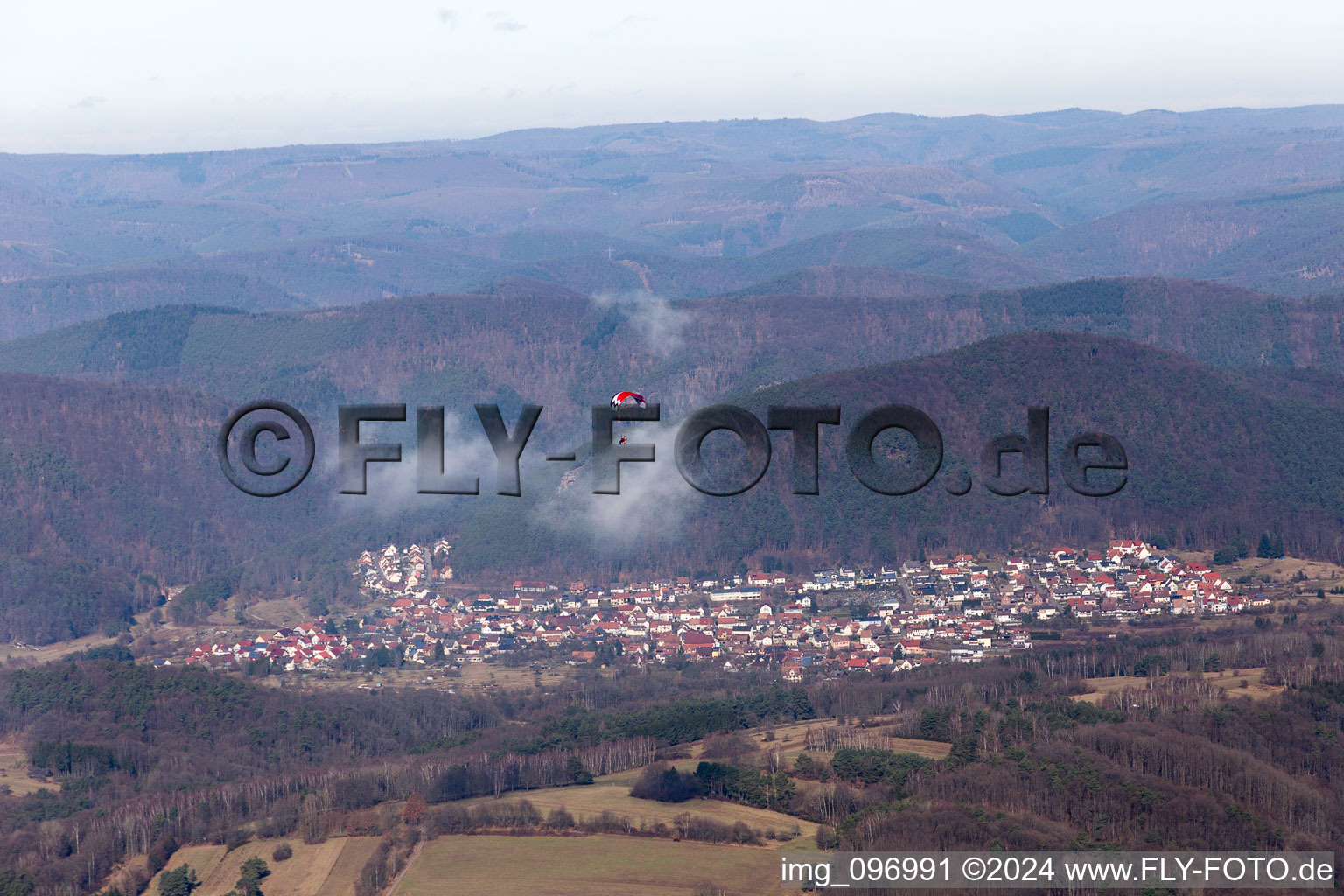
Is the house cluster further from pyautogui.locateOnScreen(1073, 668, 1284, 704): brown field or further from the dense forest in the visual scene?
pyautogui.locateOnScreen(1073, 668, 1284, 704): brown field

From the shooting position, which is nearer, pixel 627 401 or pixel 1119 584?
pixel 627 401

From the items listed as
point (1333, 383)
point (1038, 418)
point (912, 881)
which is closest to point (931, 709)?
point (912, 881)

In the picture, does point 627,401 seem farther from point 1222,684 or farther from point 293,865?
point 1222,684

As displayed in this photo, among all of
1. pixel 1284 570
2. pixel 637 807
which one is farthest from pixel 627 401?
pixel 1284 570

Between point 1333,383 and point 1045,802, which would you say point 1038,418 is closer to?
point 1045,802

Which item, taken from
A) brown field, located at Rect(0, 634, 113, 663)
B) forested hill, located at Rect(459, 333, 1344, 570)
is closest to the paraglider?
forested hill, located at Rect(459, 333, 1344, 570)

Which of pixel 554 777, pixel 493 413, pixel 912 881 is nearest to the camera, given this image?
pixel 493 413
